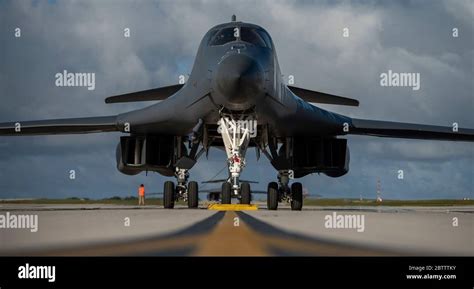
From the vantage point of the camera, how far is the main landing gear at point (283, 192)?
15.8m

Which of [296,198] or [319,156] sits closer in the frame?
[296,198]

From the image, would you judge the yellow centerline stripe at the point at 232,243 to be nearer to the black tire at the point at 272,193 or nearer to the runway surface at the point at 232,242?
the runway surface at the point at 232,242

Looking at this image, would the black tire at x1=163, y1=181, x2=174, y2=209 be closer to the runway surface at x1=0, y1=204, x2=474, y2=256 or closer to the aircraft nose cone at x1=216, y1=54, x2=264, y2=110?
the aircraft nose cone at x1=216, y1=54, x2=264, y2=110

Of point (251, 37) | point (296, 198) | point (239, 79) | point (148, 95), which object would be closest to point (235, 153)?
point (239, 79)

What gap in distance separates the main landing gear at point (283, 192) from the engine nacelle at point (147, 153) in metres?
3.60

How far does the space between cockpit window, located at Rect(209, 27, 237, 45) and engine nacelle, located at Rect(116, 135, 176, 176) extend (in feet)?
14.9

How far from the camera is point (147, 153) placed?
726 inches

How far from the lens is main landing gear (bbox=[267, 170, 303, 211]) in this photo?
1581cm

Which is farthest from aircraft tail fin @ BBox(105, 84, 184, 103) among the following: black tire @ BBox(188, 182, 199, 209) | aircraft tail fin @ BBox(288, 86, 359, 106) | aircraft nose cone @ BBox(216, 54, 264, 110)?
aircraft nose cone @ BBox(216, 54, 264, 110)

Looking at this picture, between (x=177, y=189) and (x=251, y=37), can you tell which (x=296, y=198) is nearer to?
(x=177, y=189)

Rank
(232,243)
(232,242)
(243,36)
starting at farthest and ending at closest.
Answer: (243,36)
(232,242)
(232,243)

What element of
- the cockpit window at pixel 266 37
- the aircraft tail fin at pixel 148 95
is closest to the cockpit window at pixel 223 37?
the cockpit window at pixel 266 37

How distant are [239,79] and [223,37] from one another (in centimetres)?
236
